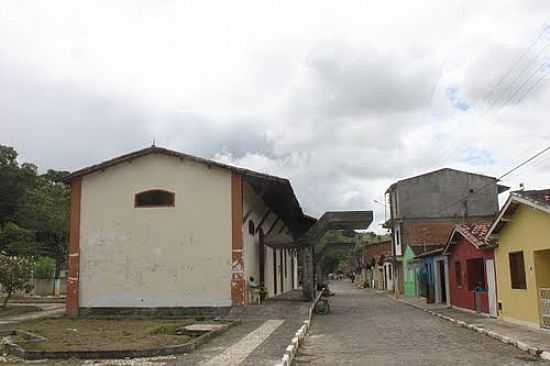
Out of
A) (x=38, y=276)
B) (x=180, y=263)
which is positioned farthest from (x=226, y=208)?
(x=38, y=276)

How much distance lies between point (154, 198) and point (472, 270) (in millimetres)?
12238

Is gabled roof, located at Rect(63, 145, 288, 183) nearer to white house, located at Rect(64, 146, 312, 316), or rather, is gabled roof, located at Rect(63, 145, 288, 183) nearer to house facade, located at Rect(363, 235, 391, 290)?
white house, located at Rect(64, 146, 312, 316)

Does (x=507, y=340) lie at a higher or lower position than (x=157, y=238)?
lower

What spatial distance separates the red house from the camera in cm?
1930

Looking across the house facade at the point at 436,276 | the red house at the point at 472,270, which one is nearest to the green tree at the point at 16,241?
the house facade at the point at 436,276

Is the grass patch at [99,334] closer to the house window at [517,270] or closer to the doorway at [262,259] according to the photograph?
the doorway at [262,259]

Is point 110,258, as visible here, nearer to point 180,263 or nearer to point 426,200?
point 180,263

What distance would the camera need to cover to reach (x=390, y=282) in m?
47.9

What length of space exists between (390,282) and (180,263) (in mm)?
31094

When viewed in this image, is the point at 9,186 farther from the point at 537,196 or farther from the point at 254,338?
the point at 537,196

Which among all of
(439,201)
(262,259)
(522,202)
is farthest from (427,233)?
(522,202)

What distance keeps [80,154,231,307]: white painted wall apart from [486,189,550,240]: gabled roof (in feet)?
28.7

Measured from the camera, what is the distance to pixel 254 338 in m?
13.7

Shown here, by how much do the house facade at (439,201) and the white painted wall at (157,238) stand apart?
22911mm
